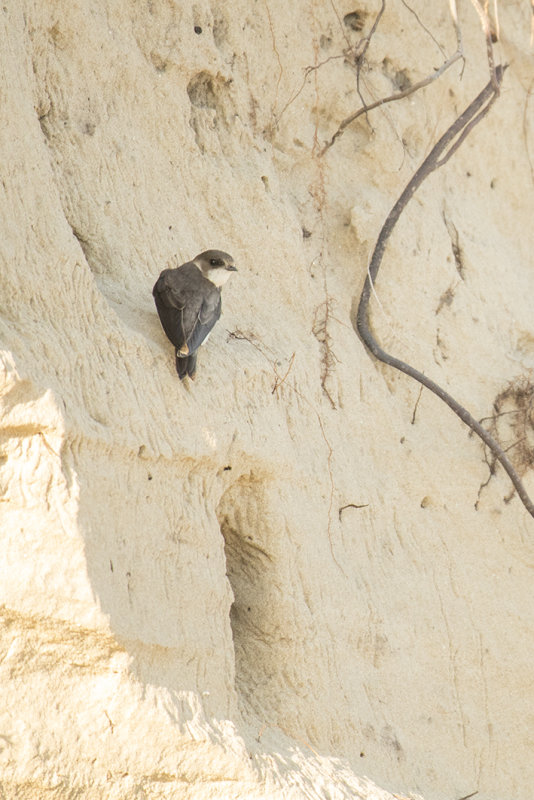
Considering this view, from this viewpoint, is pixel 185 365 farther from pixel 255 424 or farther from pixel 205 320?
pixel 255 424

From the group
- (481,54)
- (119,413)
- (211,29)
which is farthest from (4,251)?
(481,54)

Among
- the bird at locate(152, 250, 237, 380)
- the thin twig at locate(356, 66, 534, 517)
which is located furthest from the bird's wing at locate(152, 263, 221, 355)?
the thin twig at locate(356, 66, 534, 517)

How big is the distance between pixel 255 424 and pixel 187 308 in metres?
0.48

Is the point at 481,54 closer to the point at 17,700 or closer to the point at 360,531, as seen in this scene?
the point at 360,531

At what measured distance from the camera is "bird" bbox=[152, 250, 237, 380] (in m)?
3.42

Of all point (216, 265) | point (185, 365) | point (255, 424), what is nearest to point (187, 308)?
point (185, 365)

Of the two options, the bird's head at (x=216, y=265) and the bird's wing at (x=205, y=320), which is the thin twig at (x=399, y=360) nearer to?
the bird's head at (x=216, y=265)

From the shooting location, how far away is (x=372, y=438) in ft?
13.6

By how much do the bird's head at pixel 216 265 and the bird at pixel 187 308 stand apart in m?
0.03

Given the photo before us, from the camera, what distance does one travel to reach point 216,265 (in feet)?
12.3

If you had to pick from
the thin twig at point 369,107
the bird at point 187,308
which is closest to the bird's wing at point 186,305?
the bird at point 187,308

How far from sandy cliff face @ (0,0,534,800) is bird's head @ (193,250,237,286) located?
185 mm

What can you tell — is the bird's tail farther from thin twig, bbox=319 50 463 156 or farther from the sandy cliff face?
thin twig, bbox=319 50 463 156

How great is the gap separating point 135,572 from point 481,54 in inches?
124
